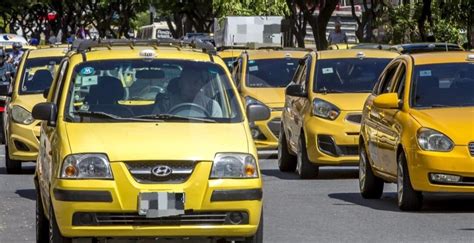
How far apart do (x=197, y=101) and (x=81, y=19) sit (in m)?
82.7

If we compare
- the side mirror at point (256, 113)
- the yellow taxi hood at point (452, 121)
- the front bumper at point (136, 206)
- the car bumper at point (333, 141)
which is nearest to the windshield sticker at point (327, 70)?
the car bumper at point (333, 141)

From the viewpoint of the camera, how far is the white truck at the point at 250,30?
54.9 m

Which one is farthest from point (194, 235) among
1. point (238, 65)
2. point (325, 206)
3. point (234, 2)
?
point (234, 2)

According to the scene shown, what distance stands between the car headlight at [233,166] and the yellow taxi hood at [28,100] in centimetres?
993

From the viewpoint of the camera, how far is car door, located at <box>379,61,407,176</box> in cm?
1495

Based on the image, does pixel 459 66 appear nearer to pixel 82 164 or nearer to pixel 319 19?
pixel 82 164

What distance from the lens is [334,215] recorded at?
47.9 feet

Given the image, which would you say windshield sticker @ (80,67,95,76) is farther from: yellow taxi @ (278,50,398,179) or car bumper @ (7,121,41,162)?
car bumper @ (7,121,41,162)

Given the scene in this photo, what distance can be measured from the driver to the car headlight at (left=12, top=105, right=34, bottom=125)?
8.64 meters

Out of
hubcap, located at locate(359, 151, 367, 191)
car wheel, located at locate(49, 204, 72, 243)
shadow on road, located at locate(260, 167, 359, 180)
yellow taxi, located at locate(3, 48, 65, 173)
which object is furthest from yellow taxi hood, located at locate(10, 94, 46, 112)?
car wheel, located at locate(49, 204, 72, 243)

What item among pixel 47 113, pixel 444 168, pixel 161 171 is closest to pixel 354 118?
pixel 444 168

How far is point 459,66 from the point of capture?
15.5 metres

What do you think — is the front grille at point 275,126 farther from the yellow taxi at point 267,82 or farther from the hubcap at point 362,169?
the hubcap at point 362,169

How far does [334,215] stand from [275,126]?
8.54 m
